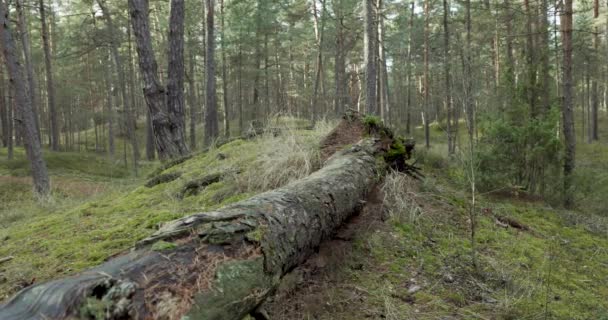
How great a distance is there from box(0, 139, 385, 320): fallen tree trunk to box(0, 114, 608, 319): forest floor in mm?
411

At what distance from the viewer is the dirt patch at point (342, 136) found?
16.2 feet

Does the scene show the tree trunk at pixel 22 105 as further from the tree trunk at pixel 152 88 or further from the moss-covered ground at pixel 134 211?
the moss-covered ground at pixel 134 211

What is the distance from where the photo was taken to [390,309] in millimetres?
2357

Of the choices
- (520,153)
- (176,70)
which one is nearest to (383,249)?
(520,153)

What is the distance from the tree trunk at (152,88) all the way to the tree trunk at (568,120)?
7.89 meters

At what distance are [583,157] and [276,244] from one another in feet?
82.9

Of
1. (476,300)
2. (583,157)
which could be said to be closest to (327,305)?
(476,300)

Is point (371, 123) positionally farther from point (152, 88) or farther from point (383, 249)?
point (152, 88)

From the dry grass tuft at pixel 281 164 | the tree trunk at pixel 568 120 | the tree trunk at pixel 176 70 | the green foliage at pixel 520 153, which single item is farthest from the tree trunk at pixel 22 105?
the tree trunk at pixel 568 120

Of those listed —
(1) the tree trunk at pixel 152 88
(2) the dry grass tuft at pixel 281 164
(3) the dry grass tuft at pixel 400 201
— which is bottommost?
(3) the dry grass tuft at pixel 400 201

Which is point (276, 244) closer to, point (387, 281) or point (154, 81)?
point (387, 281)

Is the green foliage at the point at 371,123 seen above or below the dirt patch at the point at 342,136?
above

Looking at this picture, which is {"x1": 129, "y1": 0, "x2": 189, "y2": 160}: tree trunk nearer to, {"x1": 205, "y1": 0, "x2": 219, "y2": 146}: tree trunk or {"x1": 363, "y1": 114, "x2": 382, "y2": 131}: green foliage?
{"x1": 363, "y1": 114, "x2": 382, "y2": 131}: green foliage

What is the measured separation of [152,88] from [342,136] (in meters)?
4.43
